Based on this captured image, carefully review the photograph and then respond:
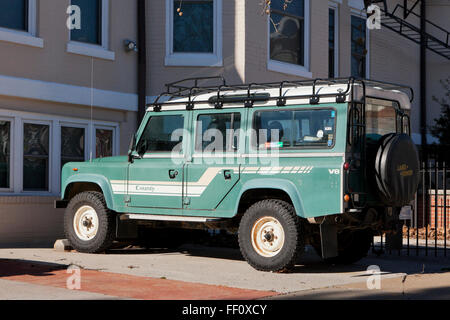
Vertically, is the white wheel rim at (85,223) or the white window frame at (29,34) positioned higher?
the white window frame at (29,34)

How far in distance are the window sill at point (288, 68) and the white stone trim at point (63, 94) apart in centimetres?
288

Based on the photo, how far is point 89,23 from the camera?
14.4 meters

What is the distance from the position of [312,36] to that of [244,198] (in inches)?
282

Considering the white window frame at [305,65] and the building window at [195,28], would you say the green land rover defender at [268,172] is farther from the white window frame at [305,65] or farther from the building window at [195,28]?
the white window frame at [305,65]

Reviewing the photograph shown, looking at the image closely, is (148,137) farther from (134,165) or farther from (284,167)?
(284,167)

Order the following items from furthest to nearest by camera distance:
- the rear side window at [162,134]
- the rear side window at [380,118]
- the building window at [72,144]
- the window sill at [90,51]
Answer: the building window at [72,144] < the window sill at [90,51] < the rear side window at [162,134] < the rear side window at [380,118]

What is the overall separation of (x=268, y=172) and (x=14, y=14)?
20.2 ft

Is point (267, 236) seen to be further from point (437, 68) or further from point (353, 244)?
point (437, 68)

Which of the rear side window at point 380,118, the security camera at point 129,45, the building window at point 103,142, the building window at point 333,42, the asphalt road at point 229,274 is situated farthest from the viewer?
the building window at point 333,42

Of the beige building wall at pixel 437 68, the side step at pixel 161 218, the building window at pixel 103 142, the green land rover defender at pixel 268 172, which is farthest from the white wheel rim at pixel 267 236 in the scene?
the beige building wall at pixel 437 68

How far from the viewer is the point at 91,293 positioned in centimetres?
769

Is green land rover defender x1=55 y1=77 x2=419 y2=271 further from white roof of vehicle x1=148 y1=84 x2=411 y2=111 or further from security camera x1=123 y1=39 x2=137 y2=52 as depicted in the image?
security camera x1=123 y1=39 x2=137 y2=52

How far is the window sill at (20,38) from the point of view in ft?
42.4

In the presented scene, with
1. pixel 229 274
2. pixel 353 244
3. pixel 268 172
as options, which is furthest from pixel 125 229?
pixel 353 244
